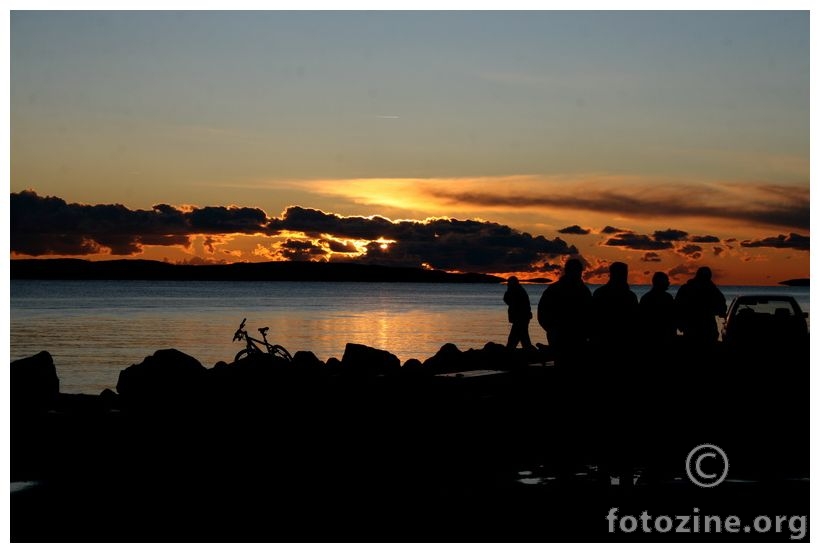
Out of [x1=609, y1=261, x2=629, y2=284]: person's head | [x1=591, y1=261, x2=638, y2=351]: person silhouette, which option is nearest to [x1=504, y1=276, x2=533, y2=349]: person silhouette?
[x1=609, y1=261, x2=629, y2=284]: person's head

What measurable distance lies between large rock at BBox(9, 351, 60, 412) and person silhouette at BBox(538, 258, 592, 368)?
307 inches

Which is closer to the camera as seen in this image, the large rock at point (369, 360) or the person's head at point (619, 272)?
the person's head at point (619, 272)

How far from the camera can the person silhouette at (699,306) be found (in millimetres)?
20875

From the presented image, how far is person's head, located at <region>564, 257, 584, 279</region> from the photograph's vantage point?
49.5ft

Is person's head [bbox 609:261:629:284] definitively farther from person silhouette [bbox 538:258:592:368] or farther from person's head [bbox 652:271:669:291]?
person's head [bbox 652:271:669:291]

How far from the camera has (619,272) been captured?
1422 centimetres

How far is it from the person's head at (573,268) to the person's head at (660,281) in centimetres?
421

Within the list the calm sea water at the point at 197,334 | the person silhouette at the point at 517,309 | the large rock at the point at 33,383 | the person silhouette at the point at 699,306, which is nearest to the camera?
the large rock at the point at 33,383

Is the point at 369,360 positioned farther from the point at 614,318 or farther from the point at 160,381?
the point at 614,318

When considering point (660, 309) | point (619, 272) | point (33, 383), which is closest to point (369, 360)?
point (660, 309)

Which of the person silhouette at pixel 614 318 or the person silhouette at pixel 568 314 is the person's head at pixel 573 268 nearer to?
the person silhouette at pixel 568 314

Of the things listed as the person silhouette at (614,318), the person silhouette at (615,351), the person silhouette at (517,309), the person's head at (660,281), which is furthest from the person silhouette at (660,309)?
the person silhouette at (517,309)

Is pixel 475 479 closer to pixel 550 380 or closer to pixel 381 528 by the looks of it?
pixel 381 528

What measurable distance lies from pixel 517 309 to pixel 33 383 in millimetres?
11023
